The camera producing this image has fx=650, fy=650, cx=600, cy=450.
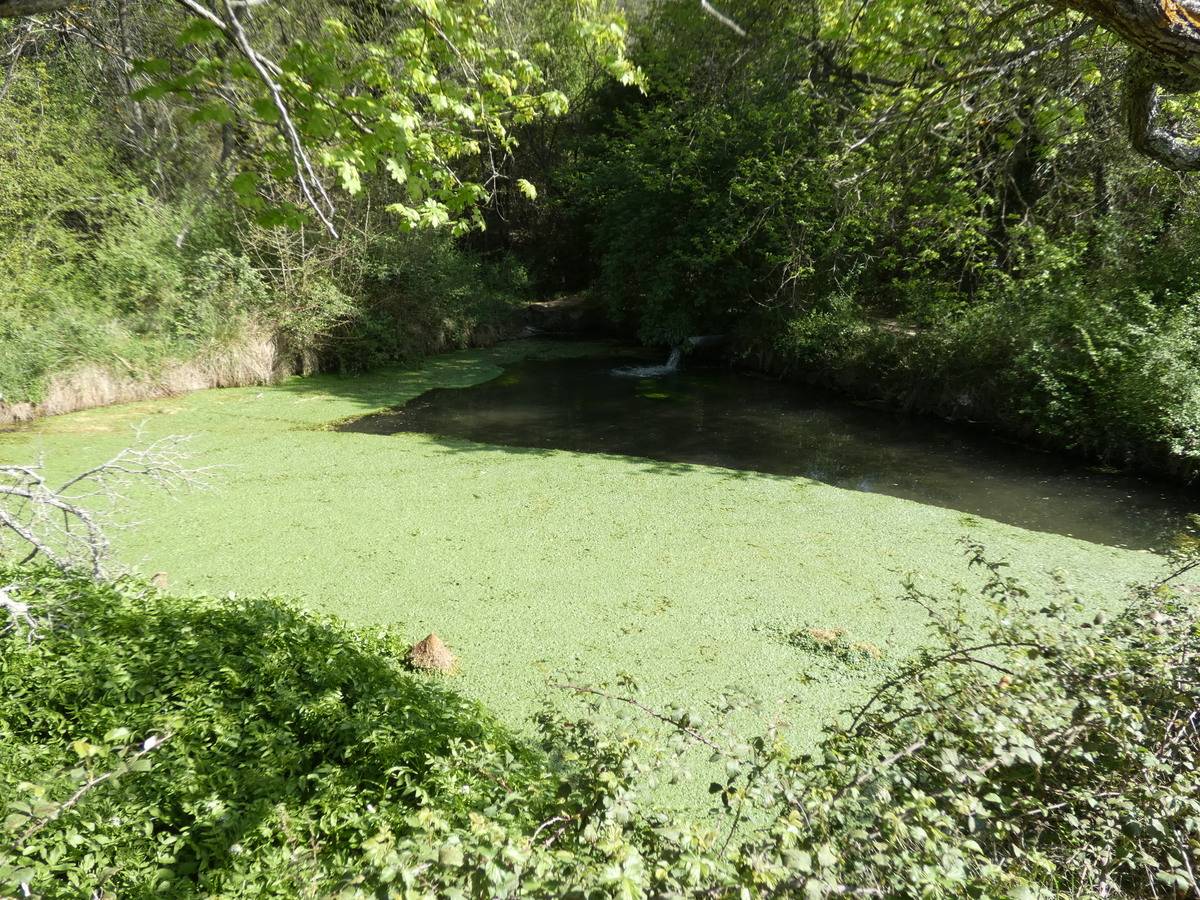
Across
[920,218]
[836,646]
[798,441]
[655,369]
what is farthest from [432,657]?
[655,369]

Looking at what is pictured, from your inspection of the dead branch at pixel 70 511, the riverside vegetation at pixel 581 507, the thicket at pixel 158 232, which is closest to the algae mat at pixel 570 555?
the riverside vegetation at pixel 581 507

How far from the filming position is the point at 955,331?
7910 millimetres

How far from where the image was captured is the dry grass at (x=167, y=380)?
22.2 ft

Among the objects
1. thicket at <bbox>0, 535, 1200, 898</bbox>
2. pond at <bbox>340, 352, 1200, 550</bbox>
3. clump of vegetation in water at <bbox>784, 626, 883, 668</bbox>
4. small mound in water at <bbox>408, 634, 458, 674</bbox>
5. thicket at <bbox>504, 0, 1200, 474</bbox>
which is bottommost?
pond at <bbox>340, 352, 1200, 550</bbox>

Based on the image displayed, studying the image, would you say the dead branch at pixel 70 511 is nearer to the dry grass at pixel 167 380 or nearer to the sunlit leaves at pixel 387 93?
the sunlit leaves at pixel 387 93

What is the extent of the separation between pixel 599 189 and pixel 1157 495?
37.1 feet

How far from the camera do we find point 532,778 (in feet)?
6.13

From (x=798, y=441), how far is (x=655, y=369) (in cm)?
491

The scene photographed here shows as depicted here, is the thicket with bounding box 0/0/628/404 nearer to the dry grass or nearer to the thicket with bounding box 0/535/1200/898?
the dry grass

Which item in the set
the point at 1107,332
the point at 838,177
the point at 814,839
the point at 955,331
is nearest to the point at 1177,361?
the point at 1107,332

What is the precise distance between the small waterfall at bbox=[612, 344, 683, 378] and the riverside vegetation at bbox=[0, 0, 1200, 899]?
0.57m

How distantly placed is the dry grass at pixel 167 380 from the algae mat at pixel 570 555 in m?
0.60

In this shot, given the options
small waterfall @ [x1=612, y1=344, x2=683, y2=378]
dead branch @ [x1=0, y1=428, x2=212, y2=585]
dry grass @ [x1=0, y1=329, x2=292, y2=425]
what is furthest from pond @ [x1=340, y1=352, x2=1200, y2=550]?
dead branch @ [x1=0, y1=428, x2=212, y2=585]

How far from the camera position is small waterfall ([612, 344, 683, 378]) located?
38.1ft
